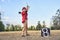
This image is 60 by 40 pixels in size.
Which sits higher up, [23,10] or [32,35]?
[23,10]

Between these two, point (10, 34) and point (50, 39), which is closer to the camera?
point (50, 39)

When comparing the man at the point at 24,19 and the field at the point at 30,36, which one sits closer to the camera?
the field at the point at 30,36

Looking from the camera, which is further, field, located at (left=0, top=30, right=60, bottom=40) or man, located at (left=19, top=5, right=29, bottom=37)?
man, located at (left=19, top=5, right=29, bottom=37)

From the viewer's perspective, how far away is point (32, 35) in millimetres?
8906

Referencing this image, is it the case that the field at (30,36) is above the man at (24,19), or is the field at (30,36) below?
below

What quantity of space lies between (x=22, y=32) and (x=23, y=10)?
2.41 ft

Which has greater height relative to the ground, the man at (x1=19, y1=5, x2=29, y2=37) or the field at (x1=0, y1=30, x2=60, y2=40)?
the man at (x1=19, y1=5, x2=29, y2=37)

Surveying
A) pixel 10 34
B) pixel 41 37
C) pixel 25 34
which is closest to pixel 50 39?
pixel 41 37

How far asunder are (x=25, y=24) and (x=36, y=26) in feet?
1.24

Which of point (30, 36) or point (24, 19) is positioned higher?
point (24, 19)

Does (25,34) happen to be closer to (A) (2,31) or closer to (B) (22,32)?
(B) (22,32)

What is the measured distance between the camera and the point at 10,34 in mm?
9102

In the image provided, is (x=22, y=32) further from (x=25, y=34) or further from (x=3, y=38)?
(x=3, y=38)

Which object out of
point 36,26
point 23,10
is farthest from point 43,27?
point 23,10
